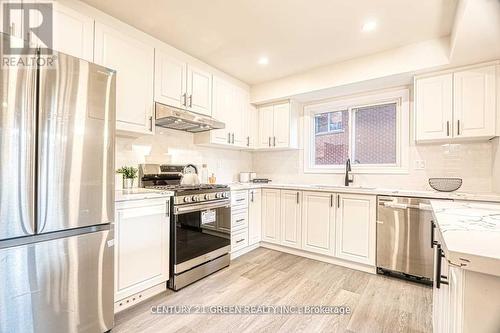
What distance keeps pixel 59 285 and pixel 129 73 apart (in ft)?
5.94

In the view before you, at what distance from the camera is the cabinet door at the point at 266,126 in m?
3.78

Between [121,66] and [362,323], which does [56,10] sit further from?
[362,323]

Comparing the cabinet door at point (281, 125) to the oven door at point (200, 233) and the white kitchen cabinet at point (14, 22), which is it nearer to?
the oven door at point (200, 233)

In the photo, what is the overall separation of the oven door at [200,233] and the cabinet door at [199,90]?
47.2 inches

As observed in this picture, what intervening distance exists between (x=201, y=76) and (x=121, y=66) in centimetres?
101

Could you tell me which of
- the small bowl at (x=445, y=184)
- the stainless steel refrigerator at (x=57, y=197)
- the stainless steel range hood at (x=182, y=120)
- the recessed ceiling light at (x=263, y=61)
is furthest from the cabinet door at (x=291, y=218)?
the stainless steel refrigerator at (x=57, y=197)

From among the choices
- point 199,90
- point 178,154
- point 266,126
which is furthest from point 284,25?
point 178,154

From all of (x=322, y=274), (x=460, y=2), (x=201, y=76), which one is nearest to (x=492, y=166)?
(x=460, y=2)

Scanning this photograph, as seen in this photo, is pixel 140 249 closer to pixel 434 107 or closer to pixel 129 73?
pixel 129 73

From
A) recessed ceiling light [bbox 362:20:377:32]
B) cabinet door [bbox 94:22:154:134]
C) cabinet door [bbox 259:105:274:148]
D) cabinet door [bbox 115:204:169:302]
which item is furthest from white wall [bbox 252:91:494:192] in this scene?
cabinet door [bbox 94:22:154:134]

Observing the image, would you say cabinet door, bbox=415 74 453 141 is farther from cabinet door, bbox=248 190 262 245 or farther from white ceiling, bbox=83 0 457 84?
cabinet door, bbox=248 190 262 245

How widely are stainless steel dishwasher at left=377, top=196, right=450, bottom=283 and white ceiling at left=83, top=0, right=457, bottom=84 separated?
169 centimetres

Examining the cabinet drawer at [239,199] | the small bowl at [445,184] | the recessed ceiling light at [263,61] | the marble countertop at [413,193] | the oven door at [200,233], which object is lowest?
the oven door at [200,233]

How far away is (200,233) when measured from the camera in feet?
8.19
